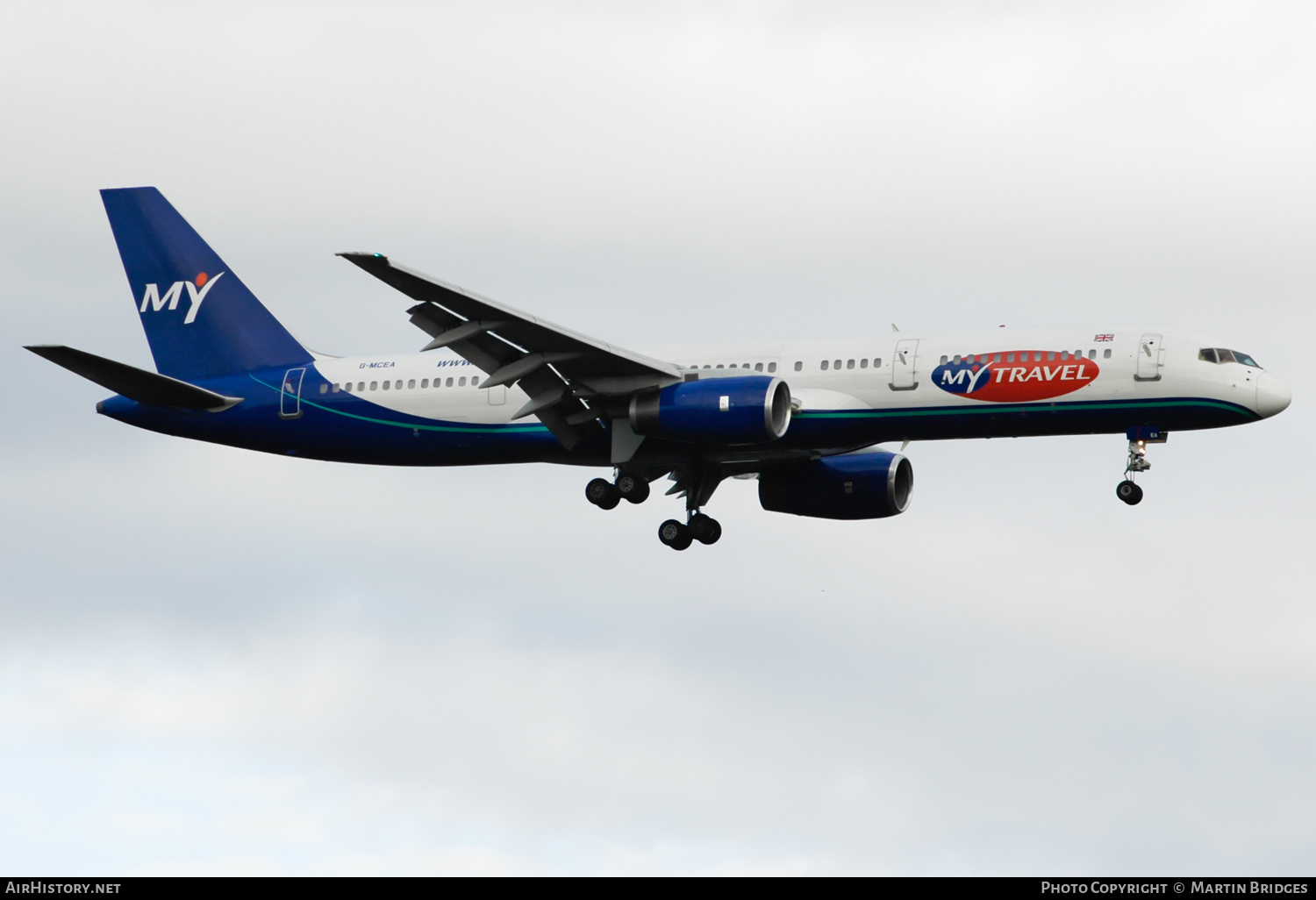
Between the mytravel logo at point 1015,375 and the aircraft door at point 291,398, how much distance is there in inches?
678

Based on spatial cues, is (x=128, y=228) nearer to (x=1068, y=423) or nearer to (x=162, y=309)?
(x=162, y=309)

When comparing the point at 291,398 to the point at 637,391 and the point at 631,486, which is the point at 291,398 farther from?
the point at 637,391

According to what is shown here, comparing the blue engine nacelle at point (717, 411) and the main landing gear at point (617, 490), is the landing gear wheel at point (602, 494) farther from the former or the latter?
the blue engine nacelle at point (717, 411)

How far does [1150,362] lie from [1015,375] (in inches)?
122

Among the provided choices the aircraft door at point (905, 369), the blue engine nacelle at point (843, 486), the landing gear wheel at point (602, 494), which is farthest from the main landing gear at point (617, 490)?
the aircraft door at point (905, 369)

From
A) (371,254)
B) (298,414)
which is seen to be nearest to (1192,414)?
(371,254)

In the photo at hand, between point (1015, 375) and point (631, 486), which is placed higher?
point (1015, 375)

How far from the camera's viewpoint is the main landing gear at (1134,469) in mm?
41750

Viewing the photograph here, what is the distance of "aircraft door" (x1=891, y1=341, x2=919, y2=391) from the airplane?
5cm

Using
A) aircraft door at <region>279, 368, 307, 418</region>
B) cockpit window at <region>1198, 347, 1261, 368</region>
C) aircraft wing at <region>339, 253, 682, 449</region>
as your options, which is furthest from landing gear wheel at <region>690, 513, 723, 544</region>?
cockpit window at <region>1198, 347, 1261, 368</region>

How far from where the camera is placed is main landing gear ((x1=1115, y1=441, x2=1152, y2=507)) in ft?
137

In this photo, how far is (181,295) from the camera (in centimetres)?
5047

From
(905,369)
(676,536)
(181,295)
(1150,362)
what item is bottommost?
(676,536)

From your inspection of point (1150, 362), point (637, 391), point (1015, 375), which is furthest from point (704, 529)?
point (1150, 362)
